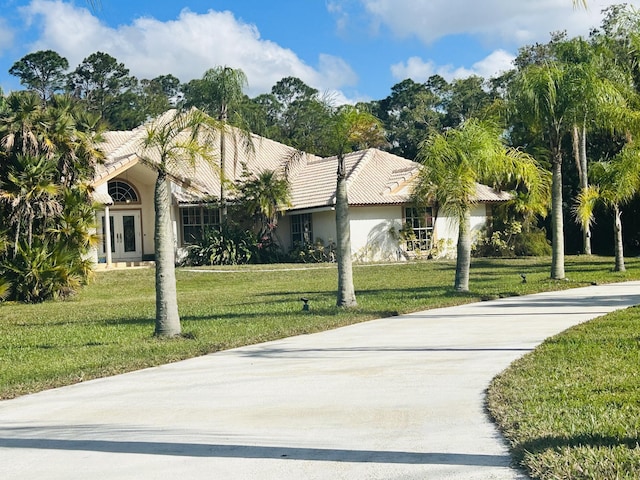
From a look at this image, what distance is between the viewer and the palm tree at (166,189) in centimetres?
1360

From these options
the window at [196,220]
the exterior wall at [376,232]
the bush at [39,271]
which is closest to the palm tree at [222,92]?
the window at [196,220]

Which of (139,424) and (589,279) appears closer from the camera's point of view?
(139,424)

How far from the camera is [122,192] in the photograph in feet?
114

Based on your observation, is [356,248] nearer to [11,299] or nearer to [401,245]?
[401,245]

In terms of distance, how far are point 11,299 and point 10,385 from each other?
13082mm

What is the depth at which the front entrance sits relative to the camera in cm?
3478

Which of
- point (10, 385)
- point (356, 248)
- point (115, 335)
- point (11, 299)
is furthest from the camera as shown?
point (356, 248)

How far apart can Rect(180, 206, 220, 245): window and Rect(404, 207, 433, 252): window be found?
818 centimetres

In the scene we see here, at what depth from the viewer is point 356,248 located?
3381 cm

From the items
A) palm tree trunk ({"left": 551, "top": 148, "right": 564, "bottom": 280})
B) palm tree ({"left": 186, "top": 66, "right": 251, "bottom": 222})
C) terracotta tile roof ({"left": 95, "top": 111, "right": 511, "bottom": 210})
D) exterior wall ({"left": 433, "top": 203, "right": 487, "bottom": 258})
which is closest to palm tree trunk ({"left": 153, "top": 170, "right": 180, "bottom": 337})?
palm tree trunk ({"left": 551, "top": 148, "right": 564, "bottom": 280})

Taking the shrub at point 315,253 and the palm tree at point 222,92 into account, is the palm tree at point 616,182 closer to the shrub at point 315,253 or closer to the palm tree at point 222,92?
the shrub at point 315,253

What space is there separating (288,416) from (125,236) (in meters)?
28.6

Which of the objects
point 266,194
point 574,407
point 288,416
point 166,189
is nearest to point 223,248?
point 266,194

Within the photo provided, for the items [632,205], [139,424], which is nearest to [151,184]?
[632,205]
